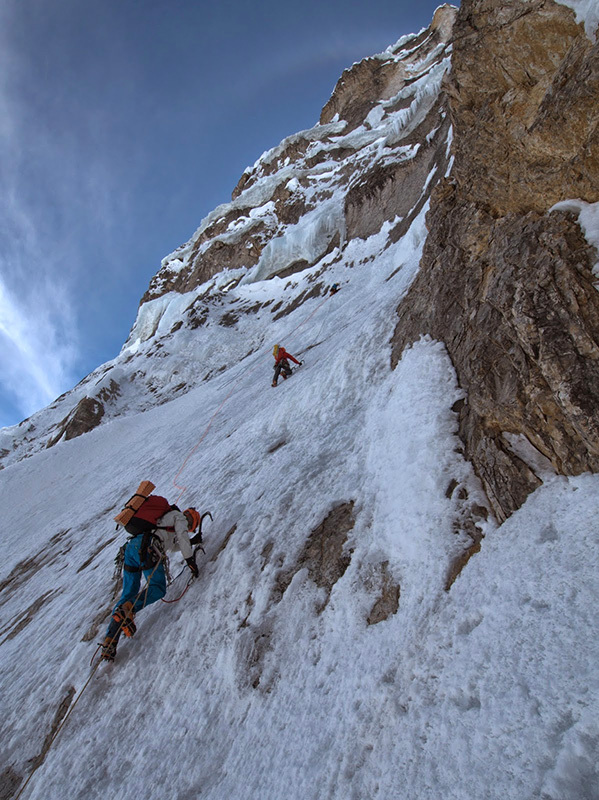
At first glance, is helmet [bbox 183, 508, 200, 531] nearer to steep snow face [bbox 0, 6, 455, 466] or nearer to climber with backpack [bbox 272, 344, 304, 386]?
climber with backpack [bbox 272, 344, 304, 386]

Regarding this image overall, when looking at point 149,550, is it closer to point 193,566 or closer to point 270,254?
point 193,566

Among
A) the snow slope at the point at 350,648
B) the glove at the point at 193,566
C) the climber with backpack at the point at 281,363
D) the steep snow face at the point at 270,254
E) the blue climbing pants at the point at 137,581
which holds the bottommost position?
the snow slope at the point at 350,648

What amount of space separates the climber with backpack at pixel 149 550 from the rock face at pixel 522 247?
11.4 ft

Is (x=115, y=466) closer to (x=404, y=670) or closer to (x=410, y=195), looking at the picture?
(x=404, y=670)

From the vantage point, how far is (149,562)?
4.82 m

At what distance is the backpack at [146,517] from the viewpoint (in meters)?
4.82

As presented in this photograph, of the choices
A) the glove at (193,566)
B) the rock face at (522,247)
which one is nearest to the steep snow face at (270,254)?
the rock face at (522,247)

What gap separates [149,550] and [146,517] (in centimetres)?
39

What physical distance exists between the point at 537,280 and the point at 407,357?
2.52 meters

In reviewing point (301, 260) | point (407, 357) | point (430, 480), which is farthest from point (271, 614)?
point (301, 260)

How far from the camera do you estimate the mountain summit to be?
91.2 inches

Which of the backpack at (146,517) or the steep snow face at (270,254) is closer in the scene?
the backpack at (146,517)

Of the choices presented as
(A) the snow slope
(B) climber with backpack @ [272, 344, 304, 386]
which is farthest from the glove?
(B) climber with backpack @ [272, 344, 304, 386]

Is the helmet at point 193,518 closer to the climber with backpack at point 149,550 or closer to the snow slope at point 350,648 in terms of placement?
the climber with backpack at point 149,550
